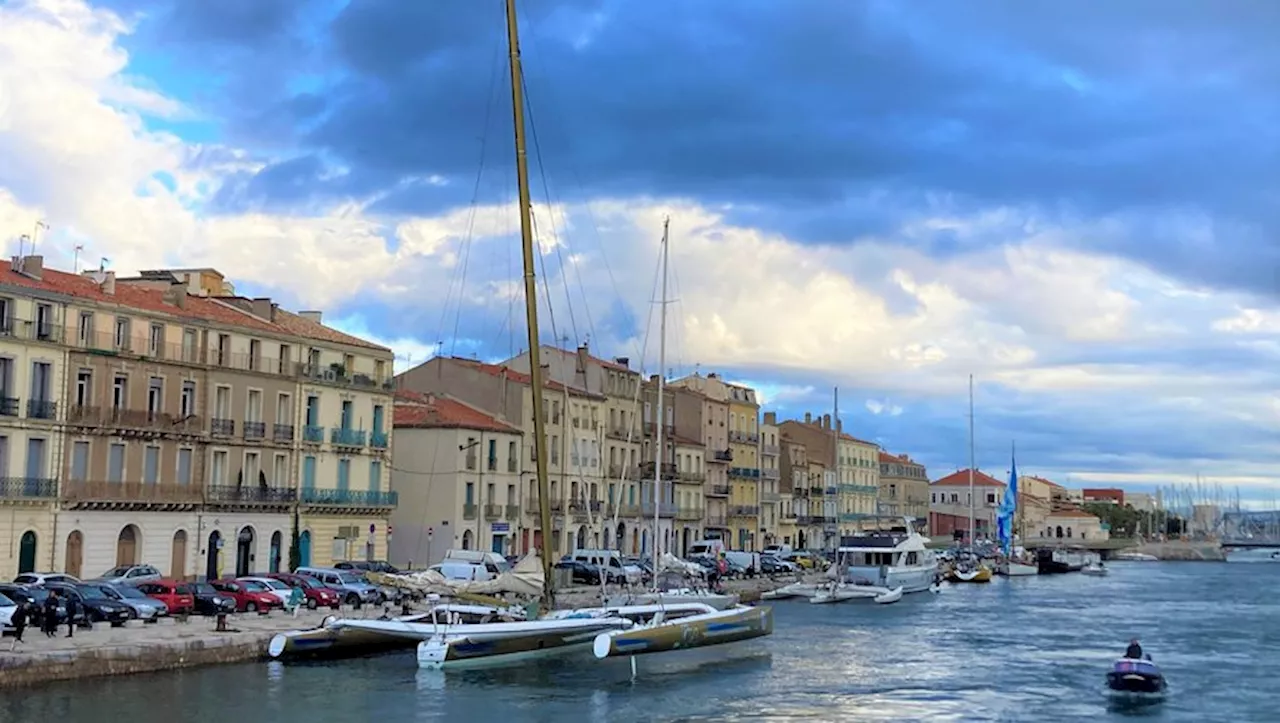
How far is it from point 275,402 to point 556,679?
34102 mm

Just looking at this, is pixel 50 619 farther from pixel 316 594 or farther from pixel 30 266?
pixel 30 266

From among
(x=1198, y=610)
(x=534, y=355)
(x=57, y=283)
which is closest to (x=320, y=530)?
(x=57, y=283)

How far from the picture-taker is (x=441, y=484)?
8750cm

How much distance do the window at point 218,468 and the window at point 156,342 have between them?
6292 millimetres

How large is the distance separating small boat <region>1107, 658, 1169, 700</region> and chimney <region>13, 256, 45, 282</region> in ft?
156

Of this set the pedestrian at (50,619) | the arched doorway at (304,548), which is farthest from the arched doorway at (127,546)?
the pedestrian at (50,619)

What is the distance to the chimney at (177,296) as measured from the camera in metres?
71.1

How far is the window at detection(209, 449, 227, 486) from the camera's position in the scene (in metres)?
71.2

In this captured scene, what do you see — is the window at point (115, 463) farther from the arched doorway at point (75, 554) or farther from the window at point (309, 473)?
the window at point (309, 473)

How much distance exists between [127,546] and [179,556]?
11.3ft

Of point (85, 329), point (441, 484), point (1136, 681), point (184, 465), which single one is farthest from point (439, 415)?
point (1136, 681)

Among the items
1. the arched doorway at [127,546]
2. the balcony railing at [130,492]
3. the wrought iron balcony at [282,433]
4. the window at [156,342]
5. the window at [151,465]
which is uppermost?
the window at [156,342]

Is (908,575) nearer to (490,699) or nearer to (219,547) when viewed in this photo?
(219,547)

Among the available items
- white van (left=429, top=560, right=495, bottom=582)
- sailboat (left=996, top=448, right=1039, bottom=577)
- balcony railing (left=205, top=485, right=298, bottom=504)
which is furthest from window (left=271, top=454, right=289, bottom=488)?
sailboat (left=996, top=448, right=1039, bottom=577)
